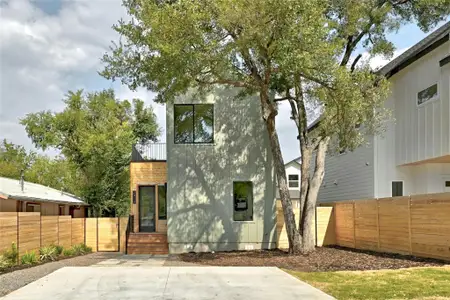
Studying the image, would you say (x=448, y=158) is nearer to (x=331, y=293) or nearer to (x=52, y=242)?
(x=331, y=293)

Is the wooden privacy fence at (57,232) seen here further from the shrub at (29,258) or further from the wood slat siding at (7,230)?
the shrub at (29,258)

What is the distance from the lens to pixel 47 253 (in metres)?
14.4

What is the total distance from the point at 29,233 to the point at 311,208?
887 cm

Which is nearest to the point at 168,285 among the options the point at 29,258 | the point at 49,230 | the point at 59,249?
the point at 29,258

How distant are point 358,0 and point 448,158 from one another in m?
5.67

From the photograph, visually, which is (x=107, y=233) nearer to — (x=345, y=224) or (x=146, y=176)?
(x=146, y=176)

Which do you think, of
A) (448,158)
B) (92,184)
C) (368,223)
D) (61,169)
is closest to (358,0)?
(448,158)

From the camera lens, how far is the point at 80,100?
31.4m

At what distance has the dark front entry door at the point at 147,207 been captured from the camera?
767 inches

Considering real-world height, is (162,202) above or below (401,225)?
above

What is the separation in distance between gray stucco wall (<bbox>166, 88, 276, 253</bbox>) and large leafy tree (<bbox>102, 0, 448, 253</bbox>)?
2070mm

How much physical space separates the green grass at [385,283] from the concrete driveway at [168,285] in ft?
1.37

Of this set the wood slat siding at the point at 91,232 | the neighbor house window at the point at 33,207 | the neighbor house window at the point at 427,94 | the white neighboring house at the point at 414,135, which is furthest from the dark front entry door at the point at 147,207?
the neighbor house window at the point at 427,94

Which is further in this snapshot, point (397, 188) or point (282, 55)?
point (397, 188)
